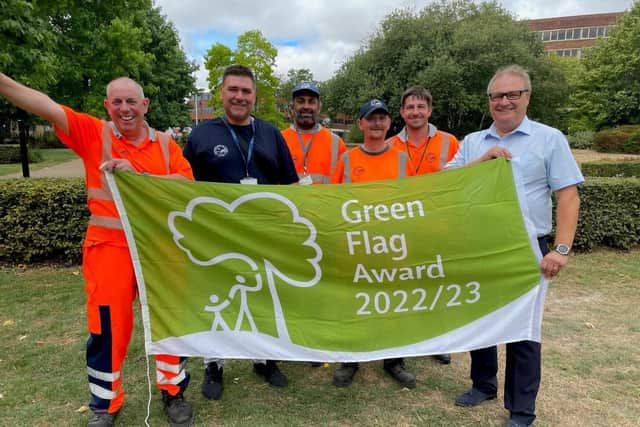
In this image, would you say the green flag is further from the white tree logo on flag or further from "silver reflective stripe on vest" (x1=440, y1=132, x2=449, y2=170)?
"silver reflective stripe on vest" (x1=440, y1=132, x2=449, y2=170)

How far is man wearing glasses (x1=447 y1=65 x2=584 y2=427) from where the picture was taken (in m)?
2.90

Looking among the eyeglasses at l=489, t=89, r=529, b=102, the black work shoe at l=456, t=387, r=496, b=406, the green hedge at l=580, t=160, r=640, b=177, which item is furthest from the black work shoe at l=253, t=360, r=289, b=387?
the green hedge at l=580, t=160, r=640, b=177

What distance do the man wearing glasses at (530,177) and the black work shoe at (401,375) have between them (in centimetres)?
78

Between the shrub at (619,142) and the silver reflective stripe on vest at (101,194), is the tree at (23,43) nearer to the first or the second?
the silver reflective stripe on vest at (101,194)

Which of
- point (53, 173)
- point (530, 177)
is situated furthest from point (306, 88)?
point (53, 173)

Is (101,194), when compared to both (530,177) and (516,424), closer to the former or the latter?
(530,177)

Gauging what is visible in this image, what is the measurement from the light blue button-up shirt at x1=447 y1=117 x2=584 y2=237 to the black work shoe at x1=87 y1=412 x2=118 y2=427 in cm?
327

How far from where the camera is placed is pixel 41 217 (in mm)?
6441

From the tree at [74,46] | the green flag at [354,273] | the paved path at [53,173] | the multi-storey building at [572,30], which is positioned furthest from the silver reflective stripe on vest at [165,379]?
the multi-storey building at [572,30]

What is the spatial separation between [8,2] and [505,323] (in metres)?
6.36

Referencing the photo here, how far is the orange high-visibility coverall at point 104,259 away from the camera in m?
2.87

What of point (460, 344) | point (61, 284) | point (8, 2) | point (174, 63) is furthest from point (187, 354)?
point (174, 63)

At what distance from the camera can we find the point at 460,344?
10.0 ft

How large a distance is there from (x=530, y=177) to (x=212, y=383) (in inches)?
114
